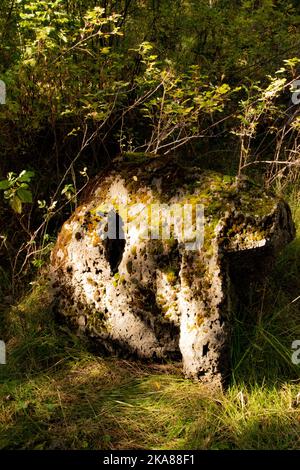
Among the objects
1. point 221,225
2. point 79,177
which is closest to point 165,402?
point 221,225

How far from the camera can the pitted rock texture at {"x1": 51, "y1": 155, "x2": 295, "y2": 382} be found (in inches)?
119

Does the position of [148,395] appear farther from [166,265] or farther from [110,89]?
[110,89]

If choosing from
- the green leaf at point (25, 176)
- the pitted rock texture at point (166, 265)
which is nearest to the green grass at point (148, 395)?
the pitted rock texture at point (166, 265)

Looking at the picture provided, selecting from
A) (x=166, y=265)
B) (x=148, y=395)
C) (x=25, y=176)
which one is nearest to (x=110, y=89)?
(x=25, y=176)

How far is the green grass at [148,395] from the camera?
2.73 meters

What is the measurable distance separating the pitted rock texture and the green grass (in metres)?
0.17

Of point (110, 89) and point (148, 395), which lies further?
point (110, 89)

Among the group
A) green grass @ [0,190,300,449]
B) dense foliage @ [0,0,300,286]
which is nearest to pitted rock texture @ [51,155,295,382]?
green grass @ [0,190,300,449]

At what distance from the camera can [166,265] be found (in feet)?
10.6

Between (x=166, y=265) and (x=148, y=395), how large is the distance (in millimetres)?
890

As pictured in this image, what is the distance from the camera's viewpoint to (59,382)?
125 inches

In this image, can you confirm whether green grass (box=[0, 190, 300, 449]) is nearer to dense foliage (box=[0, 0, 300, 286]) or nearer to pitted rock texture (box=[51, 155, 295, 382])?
pitted rock texture (box=[51, 155, 295, 382])
